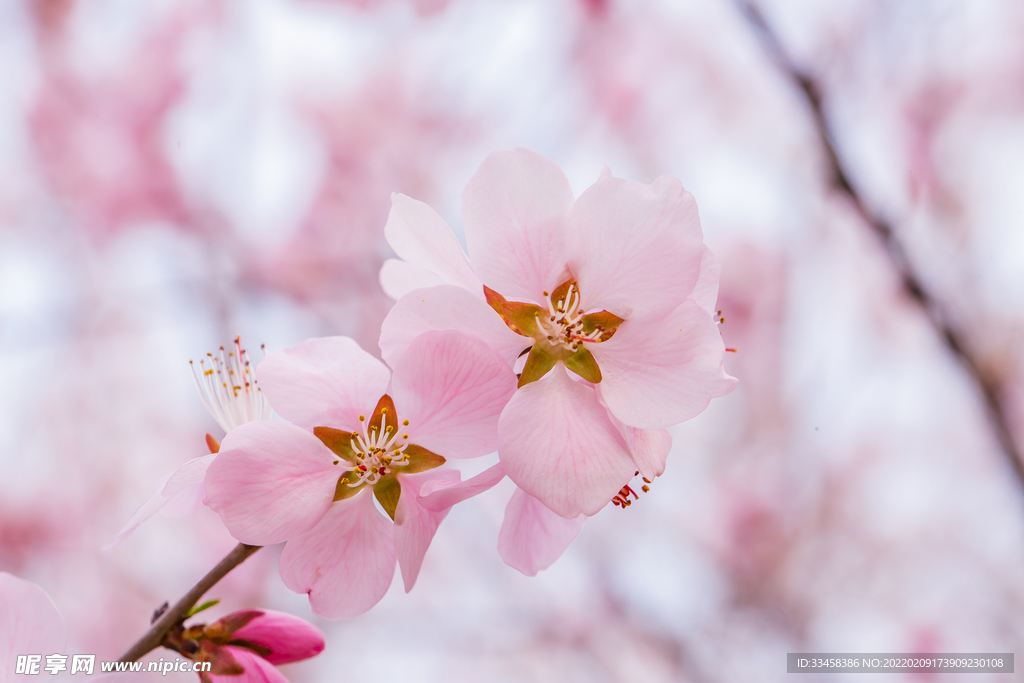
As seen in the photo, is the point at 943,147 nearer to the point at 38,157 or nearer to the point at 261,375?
the point at 261,375

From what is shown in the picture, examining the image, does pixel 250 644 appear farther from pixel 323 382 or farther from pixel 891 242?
pixel 891 242

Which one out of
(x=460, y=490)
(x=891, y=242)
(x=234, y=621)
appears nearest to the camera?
(x=460, y=490)

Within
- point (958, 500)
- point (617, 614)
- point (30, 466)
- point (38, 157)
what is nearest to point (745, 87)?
point (958, 500)

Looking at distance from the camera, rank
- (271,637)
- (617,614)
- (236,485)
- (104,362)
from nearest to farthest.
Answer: (236,485), (271,637), (617,614), (104,362)

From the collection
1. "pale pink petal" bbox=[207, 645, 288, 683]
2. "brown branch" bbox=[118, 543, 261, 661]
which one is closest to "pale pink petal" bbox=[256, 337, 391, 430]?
"brown branch" bbox=[118, 543, 261, 661]

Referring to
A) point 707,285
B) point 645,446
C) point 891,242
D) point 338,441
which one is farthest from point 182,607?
point 891,242
